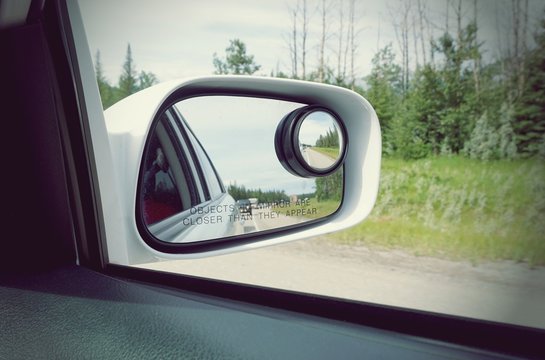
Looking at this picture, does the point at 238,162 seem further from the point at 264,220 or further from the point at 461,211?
the point at 461,211

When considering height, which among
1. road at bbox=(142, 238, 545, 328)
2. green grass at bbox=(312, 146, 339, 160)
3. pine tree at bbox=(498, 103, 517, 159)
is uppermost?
green grass at bbox=(312, 146, 339, 160)

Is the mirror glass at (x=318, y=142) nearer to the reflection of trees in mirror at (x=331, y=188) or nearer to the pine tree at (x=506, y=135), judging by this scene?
the reflection of trees in mirror at (x=331, y=188)

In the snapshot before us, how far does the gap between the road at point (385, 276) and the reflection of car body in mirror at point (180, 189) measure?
5.21ft

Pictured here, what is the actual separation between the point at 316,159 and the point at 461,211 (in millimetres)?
5501

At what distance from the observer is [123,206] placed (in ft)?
5.32

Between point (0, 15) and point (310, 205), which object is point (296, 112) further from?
point (0, 15)

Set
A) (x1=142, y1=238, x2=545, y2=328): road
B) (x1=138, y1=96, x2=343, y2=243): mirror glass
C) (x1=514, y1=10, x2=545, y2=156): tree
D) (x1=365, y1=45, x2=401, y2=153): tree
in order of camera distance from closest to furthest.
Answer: (x1=138, y1=96, x2=343, y2=243): mirror glass
(x1=142, y1=238, x2=545, y2=328): road
(x1=514, y1=10, x2=545, y2=156): tree
(x1=365, y1=45, x2=401, y2=153): tree

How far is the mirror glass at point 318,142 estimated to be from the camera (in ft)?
5.95

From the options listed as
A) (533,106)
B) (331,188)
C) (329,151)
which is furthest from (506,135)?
(329,151)

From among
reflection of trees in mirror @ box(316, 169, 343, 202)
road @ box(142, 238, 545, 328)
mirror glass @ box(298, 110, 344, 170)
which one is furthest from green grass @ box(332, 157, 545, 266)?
mirror glass @ box(298, 110, 344, 170)

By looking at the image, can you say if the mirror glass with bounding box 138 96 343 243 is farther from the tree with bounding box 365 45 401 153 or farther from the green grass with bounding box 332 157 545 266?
the tree with bounding box 365 45 401 153

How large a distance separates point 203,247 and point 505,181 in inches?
205

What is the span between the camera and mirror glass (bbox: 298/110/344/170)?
181 centimetres

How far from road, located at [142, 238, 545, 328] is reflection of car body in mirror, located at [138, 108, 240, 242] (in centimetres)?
159
